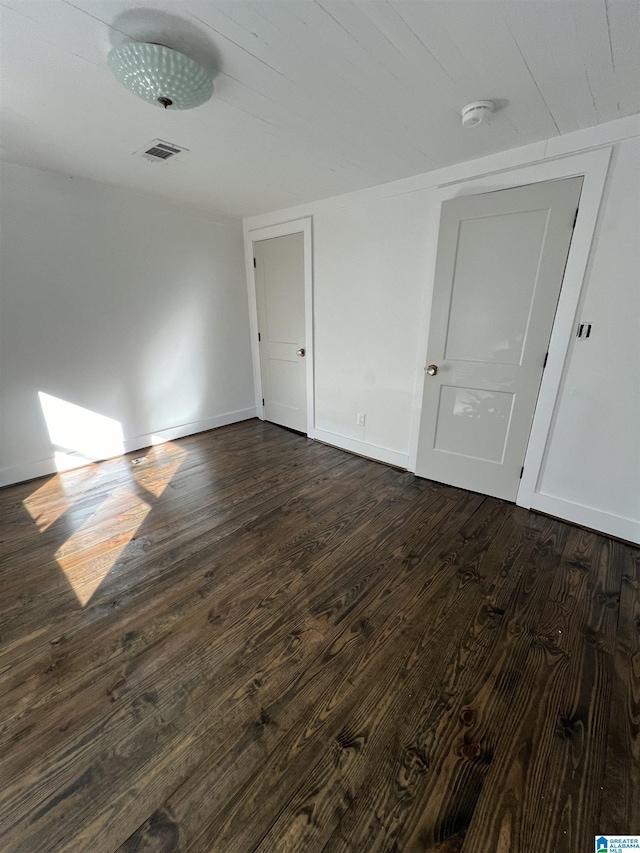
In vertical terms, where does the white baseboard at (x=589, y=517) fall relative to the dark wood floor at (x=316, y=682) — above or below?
above

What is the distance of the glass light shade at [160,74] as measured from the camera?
49.1 inches

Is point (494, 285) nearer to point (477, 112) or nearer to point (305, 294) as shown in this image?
point (477, 112)

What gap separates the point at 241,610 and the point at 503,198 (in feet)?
9.33

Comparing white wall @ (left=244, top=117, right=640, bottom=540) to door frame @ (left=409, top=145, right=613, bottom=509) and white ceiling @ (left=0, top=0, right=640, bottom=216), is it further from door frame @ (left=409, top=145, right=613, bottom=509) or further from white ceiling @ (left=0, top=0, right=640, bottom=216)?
white ceiling @ (left=0, top=0, right=640, bottom=216)

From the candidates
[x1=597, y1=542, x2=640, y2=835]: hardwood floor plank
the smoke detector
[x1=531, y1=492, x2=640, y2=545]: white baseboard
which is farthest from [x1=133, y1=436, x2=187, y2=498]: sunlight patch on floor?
the smoke detector

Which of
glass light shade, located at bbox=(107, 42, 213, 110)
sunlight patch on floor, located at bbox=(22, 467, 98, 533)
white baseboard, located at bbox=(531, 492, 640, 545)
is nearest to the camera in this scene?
glass light shade, located at bbox=(107, 42, 213, 110)

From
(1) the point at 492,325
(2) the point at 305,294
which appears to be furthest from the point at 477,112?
(2) the point at 305,294

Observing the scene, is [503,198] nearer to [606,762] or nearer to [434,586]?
[434,586]

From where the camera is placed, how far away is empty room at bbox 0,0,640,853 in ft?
3.45

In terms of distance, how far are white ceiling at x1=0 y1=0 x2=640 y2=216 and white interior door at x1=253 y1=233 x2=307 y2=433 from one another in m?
1.16

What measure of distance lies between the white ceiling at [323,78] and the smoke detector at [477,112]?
1.7 inches

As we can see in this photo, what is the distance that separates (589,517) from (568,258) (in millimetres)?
1627

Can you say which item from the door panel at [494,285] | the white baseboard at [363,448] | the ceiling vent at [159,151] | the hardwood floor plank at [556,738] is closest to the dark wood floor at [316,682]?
the hardwood floor plank at [556,738]

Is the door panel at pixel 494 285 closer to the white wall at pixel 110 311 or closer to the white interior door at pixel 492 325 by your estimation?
the white interior door at pixel 492 325
